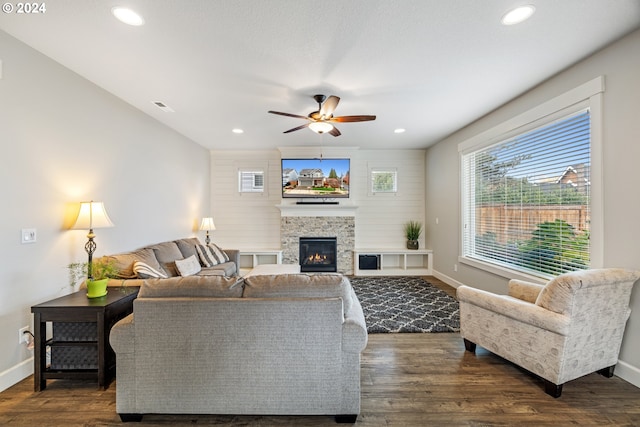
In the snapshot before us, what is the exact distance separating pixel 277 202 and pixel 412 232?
3056mm

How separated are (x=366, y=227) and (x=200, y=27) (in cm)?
503

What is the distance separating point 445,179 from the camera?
546 centimetres

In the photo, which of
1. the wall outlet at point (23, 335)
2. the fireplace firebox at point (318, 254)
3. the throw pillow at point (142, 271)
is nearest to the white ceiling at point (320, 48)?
the throw pillow at point (142, 271)

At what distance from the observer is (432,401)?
2.04 m

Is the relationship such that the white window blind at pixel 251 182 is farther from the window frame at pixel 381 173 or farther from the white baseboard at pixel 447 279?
the white baseboard at pixel 447 279

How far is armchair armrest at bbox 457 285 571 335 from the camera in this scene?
199 cm

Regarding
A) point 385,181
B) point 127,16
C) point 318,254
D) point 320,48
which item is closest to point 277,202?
point 318,254

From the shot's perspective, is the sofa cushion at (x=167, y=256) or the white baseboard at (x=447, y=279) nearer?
the sofa cushion at (x=167, y=256)

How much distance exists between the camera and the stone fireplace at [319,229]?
619cm

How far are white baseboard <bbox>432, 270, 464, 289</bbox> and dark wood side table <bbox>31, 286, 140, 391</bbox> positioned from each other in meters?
4.83

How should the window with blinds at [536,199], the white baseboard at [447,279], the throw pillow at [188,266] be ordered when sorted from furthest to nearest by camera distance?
the white baseboard at [447,279]
the throw pillow at [188,266]
the window with blinds at [536,199]

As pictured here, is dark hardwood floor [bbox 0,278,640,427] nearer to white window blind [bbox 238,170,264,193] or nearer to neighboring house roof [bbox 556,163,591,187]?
neighboring house roof [bbox 556,163,591,187]

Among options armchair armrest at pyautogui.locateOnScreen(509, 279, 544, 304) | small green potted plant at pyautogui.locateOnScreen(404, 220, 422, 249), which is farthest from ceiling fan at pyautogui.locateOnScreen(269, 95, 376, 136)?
small green potted plant at pyautogui.locateOnScreen(404, 220, 422, 249)

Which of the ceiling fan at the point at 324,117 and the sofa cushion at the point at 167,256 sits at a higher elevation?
the ceiling fan at the point at 324,117
